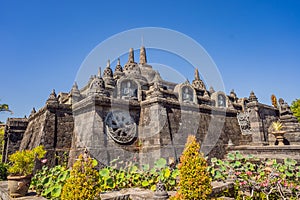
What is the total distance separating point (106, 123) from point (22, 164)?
3.80 metres

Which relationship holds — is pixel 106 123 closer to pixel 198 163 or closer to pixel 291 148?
pixel 198 163

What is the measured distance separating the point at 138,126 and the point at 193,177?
6.05 metres

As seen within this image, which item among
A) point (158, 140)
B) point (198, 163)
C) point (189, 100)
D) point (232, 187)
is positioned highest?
point (189, 100)

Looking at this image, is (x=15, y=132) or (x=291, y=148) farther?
(x=15, y=132)

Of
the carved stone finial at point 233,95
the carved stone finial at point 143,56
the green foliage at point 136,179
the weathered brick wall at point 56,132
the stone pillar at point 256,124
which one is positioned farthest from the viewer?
the carved stone finial at point 143,56

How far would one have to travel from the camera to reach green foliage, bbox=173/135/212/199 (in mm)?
4484

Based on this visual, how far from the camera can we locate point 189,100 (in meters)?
13.6

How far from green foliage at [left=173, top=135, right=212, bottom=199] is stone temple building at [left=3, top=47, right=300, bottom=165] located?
15.4ft

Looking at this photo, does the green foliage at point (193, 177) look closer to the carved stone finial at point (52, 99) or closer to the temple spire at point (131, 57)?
the carved stone finial at point (52, 99)

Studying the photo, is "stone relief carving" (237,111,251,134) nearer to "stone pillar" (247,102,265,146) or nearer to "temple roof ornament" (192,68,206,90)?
"stone pillar" (247,102,265,146)

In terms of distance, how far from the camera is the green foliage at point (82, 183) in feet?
12.4

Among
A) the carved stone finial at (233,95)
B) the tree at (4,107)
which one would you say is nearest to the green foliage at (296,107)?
the carved stone finial at (233,95)

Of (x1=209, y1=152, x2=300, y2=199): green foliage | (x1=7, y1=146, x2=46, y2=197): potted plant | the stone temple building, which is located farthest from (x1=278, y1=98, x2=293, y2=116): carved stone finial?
(x1=7, y1=146, x2=46, y2=197): potted plant

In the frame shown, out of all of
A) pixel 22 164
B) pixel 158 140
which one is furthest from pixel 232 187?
pixel 22 164
